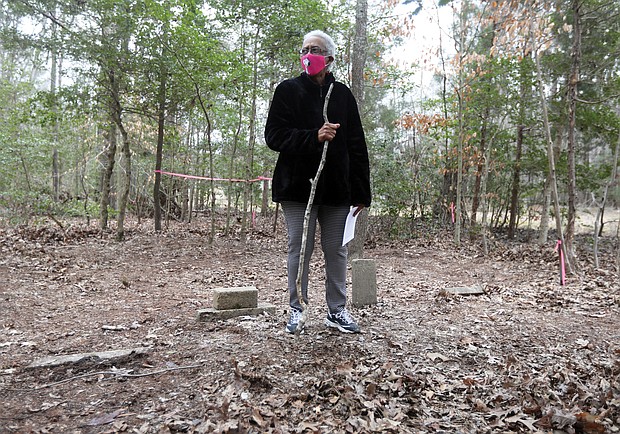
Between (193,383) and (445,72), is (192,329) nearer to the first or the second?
(193,383)

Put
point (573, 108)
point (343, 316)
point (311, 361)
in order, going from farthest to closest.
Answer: point (573, 108) → point (343, 316) → point (311, 361)

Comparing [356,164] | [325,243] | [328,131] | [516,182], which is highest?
[516,182]

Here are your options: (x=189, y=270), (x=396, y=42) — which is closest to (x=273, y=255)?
(x=189, y=270)

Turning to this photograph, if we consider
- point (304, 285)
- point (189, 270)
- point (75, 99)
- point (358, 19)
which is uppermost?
point (358, 19)

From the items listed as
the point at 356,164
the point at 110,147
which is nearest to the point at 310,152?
the point at 356,164

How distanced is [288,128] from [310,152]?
24 centimetres

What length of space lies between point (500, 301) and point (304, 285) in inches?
111

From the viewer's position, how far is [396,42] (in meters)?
14.5

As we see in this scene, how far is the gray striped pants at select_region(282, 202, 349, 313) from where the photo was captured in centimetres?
297

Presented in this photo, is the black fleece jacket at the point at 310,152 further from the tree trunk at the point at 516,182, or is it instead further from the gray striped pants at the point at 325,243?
the tree trunk at the point at 516,182

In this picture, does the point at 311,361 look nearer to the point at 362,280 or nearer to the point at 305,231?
the point at 305,231

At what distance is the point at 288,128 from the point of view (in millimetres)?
2885

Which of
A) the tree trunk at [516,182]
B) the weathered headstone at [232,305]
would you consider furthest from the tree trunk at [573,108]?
the weathered headstone at [232,305]

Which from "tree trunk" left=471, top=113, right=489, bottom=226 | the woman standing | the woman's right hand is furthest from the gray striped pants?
"tree trunk" left=471, top=113, right=489, bottom=226
